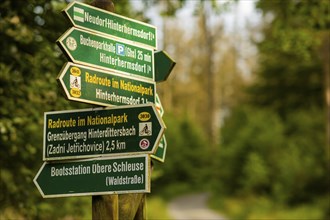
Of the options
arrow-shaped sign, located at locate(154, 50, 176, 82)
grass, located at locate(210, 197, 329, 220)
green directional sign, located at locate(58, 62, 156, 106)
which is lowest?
grass, located at locate(210, 197, 329, 220)

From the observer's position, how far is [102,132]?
5.16 metres

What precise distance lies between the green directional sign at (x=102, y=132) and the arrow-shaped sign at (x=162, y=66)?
85cm

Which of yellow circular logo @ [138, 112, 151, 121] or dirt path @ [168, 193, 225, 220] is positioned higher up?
yellow circular logo @ [138, 112, 151, 121]

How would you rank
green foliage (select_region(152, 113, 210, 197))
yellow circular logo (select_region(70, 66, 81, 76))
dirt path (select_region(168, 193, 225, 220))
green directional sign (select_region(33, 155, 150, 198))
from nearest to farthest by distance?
green directional sign (select_region(33, 155, 150, 198))
yellow circular logo (select_region(70, 66, 81, 76))
dirt path (select_region(168, 193, 225, 220))
green foliage (select_region(152, 113, 210, 197))

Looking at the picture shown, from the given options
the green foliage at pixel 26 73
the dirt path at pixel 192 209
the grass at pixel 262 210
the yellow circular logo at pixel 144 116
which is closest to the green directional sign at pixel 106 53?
the yellow circular logo at pixel 144 116

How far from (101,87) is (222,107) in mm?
46851

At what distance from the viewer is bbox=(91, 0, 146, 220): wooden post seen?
17.2 ft

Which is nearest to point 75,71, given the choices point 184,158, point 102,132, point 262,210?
point 102,132

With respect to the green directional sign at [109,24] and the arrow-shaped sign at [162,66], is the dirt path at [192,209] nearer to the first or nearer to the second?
the arrow-shaped sign at [162,66]

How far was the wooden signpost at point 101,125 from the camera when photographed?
199 inches

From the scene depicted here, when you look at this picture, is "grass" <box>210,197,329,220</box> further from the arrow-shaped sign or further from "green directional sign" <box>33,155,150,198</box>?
"green directional sign" <box>33,155,150,198</box>

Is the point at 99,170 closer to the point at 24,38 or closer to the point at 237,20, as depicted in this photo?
the point at 24,38

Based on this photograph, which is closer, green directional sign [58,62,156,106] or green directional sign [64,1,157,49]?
green directional sign [58,62,156,106]

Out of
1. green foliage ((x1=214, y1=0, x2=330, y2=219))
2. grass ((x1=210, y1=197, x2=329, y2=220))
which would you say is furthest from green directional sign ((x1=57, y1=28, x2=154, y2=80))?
grass ((x1=210, y1=197, x2=329, y2=220))
